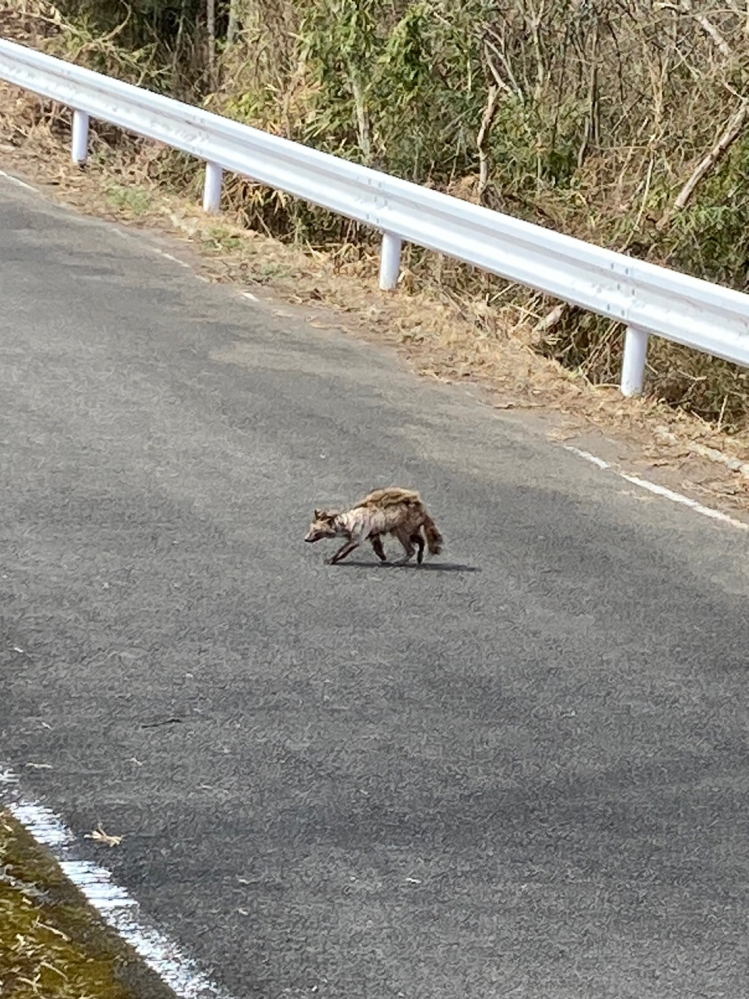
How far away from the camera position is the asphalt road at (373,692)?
455cm

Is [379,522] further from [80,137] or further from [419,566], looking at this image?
[80,137]

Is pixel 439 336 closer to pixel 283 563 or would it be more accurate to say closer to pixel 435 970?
pixel 283 563

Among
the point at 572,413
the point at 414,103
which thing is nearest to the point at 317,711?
the point at 572,413

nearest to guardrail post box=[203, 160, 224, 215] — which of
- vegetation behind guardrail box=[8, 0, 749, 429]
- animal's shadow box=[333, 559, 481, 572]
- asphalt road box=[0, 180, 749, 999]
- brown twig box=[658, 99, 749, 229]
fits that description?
vegetation behind guardrail box=[8, 0, 749, 429]

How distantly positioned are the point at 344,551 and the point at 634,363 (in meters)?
3.65

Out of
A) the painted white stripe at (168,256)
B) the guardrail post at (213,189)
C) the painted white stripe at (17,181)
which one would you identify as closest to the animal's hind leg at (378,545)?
the painted white stripe at (168,256)

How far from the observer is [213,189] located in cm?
1480

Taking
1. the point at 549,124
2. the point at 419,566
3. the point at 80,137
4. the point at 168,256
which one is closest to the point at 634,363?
the point at 419,566

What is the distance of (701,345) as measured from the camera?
32.3 feet

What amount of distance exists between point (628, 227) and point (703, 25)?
1823 millimetres

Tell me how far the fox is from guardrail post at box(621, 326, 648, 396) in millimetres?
3334

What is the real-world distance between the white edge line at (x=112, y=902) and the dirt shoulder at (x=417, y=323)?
14.3ft

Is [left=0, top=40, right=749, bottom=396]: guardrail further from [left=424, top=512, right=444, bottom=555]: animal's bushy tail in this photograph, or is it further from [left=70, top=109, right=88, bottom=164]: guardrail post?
[left=424, top=512, right=444, bottom=555]: animal's bushy tail

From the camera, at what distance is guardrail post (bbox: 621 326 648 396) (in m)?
10.4
